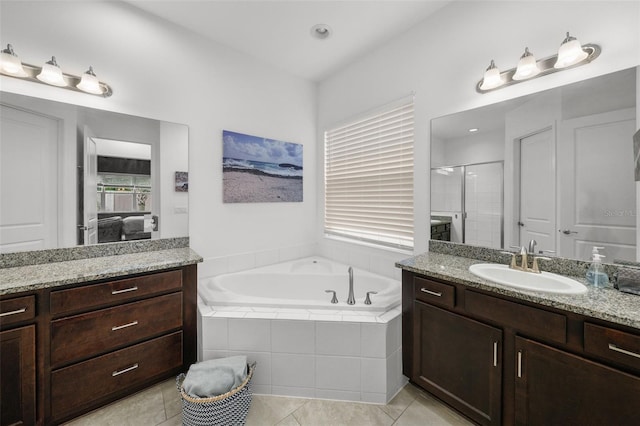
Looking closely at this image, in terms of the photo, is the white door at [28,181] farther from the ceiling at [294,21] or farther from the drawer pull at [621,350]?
the drawer pull at [621,350]

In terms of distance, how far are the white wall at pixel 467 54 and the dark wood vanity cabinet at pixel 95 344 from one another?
169 centimetres

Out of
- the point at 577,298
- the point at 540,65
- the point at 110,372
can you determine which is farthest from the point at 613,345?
the point at 110,372

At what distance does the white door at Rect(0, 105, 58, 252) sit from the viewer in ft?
5.11

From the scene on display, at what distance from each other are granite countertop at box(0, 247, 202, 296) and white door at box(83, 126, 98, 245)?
7.5 inches

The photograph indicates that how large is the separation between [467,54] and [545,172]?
100cm

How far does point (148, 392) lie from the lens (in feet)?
5.62

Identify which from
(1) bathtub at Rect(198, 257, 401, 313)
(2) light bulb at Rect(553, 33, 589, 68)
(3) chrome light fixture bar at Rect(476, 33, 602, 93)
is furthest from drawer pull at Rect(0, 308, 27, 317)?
(2) light bulb at Rect(553, 33, 589, 68)

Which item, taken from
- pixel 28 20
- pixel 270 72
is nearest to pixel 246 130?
pixel 270 72

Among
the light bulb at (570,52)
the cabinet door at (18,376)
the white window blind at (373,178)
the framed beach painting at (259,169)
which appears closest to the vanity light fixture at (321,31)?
the white window blind at (373,178)

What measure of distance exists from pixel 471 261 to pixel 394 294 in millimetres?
591

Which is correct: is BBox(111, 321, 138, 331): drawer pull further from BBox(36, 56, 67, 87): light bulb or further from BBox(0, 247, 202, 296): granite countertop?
BBox(36, 56, 67, 87): light bulb

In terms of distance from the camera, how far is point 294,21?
82.5 inches

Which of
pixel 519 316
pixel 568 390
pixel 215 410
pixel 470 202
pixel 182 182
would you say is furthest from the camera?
pixel 182 182

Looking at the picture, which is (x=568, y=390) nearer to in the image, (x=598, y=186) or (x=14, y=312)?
(x=598, y=186)
